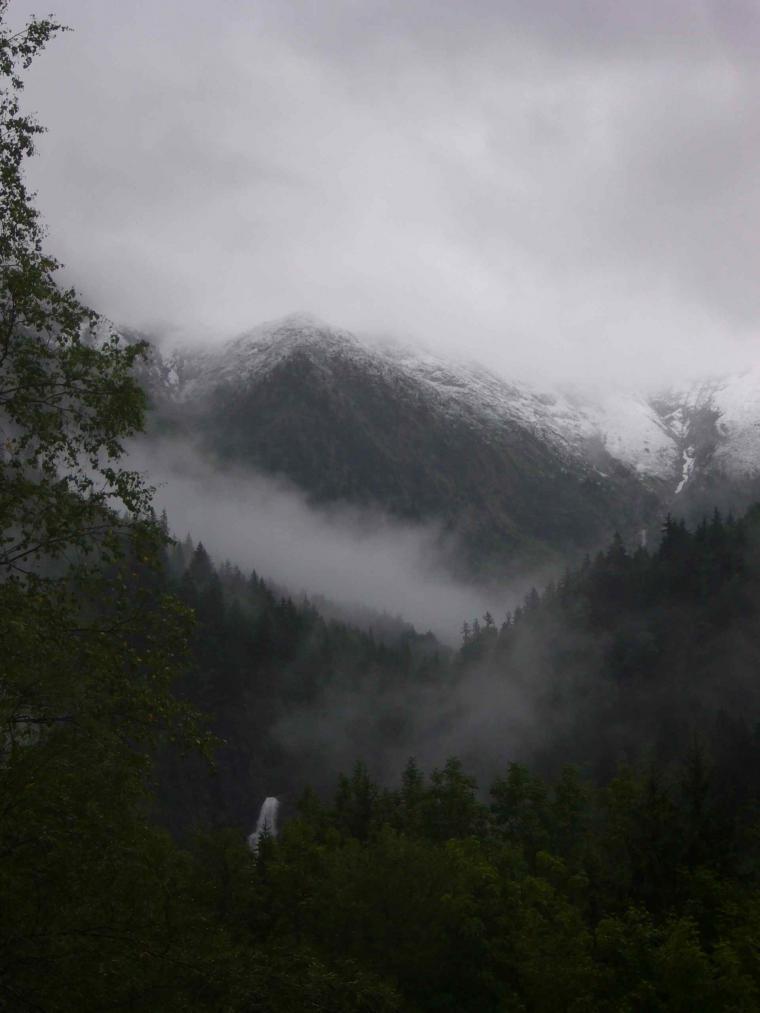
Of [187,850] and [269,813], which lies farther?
[269,813]

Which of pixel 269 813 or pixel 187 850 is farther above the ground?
pixel 269 813

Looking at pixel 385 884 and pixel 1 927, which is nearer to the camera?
pixel 1 927

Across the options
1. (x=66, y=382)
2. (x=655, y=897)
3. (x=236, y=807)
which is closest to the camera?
(x=66, y=382)

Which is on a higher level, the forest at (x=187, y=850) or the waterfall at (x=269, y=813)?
the waterfall at (x=269, y=813)

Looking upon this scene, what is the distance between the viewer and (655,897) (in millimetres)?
41406

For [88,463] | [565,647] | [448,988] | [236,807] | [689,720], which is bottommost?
[448,988]

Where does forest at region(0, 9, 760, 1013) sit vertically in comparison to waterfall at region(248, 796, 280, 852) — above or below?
below

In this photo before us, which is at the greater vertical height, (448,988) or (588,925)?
(588,925)

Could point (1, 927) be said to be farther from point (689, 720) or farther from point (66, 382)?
point (689, 720)

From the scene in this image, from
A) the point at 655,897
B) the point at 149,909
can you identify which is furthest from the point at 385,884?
the point at 149,909

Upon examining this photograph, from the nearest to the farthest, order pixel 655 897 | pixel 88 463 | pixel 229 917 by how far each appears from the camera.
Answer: pixel 88 463, pixel 655 897, pixel 229 917

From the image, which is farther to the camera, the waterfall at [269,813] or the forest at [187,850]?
the waterfall at [269,813]

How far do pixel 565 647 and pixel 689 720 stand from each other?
43319mm

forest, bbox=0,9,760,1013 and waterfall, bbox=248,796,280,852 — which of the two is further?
waterfall, bbox=248,796,280,852
